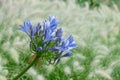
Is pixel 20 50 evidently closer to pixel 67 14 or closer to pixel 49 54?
pixel 67 14

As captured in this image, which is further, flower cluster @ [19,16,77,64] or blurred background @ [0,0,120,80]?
blurred background @ [0,0,120,80]

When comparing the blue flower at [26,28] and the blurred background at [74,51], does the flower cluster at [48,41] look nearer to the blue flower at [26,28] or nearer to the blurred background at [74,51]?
the blue flower at [26,28]

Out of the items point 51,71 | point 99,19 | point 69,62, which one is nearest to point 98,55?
point 69,62

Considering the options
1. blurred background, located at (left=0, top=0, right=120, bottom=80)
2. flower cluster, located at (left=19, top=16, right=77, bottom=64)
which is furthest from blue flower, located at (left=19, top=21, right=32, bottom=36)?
blurred background, located at (left=0, top=0, right=120, bottom=80)

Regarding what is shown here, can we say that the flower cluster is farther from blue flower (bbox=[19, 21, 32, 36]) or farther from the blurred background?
the blurred background

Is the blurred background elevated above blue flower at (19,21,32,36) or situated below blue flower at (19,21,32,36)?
above
